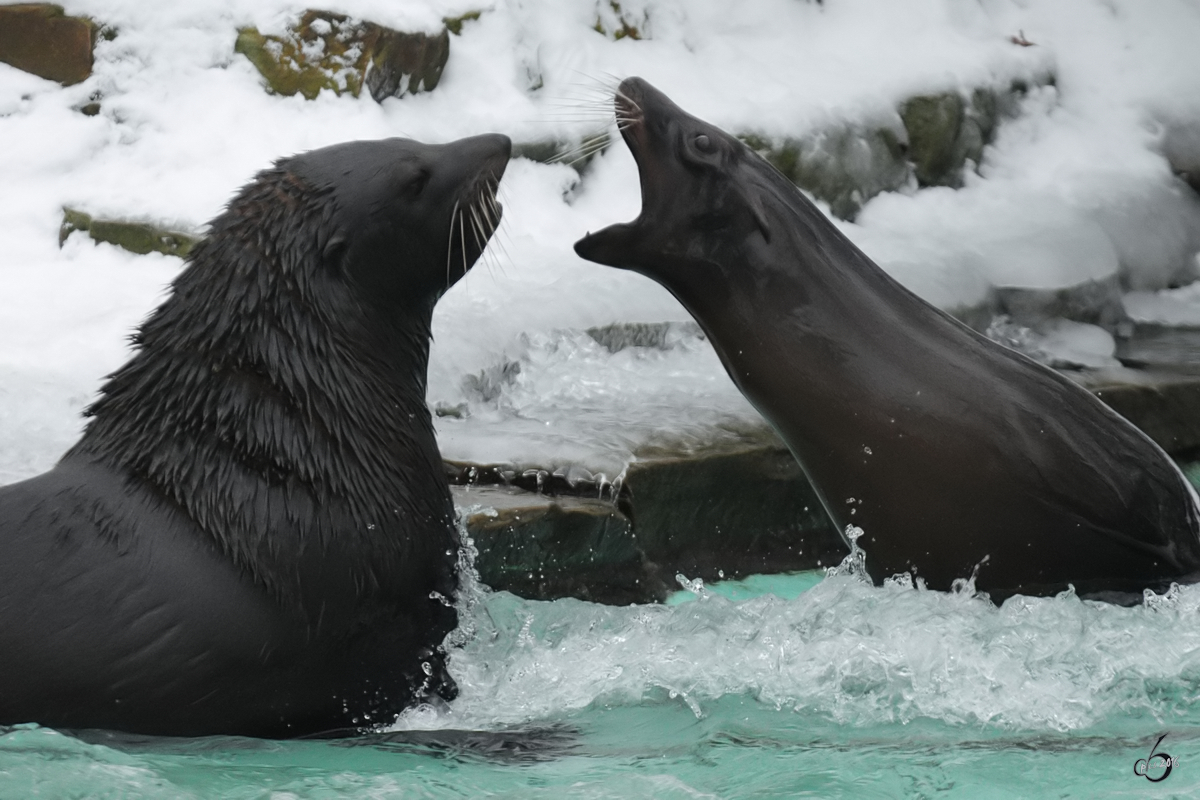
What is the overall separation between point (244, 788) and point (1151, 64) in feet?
29.8

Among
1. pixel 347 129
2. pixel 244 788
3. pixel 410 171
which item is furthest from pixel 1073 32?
pixel 244 788

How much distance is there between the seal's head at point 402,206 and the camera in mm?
3670

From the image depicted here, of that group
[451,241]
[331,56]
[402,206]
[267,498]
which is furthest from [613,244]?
[331,56]

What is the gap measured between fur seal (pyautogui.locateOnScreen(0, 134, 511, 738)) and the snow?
1142mm

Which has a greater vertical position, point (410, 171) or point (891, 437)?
point (410, 171)

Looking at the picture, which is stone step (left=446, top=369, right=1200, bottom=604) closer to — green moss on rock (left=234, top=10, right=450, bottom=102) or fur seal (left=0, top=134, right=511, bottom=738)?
fur seal (left=0, top=134, right=511, bottom=738)

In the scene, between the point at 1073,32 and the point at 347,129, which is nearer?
the point at 347,129

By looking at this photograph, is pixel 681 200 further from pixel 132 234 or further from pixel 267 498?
pixel 132 234

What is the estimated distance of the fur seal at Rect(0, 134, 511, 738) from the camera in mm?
3240

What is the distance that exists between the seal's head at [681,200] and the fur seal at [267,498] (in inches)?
21.8

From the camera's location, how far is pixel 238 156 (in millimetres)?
7156

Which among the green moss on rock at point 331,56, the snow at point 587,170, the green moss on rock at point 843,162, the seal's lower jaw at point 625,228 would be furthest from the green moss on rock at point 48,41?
the seal's lower jaw at point 625,228

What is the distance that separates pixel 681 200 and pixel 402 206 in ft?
2.98

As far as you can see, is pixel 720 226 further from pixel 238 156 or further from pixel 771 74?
pixel 771 74
